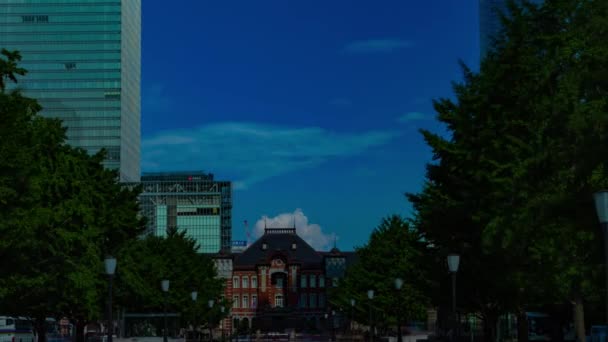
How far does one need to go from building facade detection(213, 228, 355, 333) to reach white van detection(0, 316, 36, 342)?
6549 cm

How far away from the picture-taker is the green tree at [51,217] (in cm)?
2800

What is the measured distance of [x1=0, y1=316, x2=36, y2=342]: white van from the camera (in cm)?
7519

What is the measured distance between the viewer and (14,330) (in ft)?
262

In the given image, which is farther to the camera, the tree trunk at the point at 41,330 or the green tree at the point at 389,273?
the green tree at the point at 389,273

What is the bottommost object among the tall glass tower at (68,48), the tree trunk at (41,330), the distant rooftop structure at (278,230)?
the tree trunk at (41,330)

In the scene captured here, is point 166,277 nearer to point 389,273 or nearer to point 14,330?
point 14,330

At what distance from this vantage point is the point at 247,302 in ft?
497

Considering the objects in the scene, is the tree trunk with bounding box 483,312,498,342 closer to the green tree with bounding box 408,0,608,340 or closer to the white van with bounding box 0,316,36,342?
the green tree with bounding box 408,0,608,340

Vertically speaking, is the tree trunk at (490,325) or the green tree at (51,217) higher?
the green tree at (51,217)

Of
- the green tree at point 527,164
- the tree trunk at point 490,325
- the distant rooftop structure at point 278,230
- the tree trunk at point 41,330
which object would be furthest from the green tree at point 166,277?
the distant rooftop structure at point 278,230

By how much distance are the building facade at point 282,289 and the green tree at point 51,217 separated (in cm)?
9486

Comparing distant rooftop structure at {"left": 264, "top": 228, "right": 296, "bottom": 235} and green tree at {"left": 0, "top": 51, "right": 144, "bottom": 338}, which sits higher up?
distant rooftop structure at {"left": 264, "top": 228, "right": 296, "bottom": 235}

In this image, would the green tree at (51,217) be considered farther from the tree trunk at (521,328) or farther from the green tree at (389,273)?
the green tree at (389,273)

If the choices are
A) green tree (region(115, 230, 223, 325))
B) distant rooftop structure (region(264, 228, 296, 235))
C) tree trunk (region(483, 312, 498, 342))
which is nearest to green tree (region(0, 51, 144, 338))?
green tree (region(115, 230, 223, 325))
